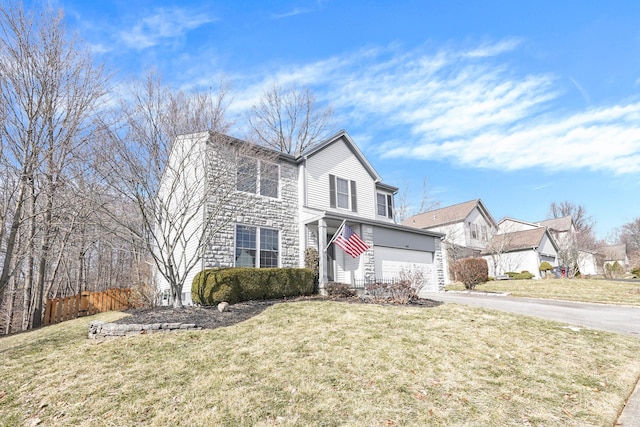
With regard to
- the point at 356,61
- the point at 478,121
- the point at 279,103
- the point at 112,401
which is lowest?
the point at 112,401

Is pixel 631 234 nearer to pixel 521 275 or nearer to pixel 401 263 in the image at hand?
pixel 521 275

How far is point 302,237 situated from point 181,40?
28.5ft

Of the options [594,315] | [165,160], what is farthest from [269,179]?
[594,315]

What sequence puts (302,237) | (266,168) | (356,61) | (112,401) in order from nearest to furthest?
(112,401) → (356,61) → (266,168) → (302,237)

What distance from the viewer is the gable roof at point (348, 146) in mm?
16583

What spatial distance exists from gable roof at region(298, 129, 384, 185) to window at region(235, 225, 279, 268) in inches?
161

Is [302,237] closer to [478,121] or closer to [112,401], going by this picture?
[478,121]

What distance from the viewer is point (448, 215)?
3369cm

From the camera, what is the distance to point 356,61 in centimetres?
1285

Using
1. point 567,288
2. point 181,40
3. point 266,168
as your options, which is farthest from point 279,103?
point 567,288

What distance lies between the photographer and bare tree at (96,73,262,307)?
10.1 meters

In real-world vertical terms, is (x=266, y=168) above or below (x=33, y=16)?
below

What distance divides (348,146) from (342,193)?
8.80ft

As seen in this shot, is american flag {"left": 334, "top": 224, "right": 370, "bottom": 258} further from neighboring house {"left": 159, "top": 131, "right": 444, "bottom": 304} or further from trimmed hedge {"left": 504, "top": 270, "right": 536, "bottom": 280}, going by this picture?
trimmed hedge {"left": 504, "top": 270, "right": 536, "bottom": 280}
